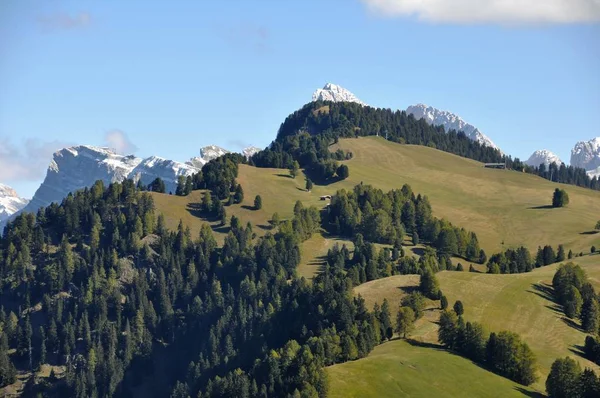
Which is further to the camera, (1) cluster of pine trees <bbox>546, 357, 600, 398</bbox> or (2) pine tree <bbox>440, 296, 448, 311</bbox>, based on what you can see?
(2) pine tree <bbox>440, 296, 448, 311</bbox>

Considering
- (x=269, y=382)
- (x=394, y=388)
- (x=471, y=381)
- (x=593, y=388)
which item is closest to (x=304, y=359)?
(x=269, y=382)

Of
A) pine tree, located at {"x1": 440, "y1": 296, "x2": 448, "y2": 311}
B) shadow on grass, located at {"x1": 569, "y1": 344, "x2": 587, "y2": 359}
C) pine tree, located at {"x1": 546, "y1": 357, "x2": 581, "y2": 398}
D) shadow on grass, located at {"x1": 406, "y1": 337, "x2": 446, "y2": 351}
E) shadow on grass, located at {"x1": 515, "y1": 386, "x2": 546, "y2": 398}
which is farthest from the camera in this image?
pine tree, located at {"x1": 440, "y1": 296, "x2": 448, "y2": 311}

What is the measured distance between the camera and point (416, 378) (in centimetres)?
15288

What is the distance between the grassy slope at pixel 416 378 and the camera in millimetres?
149375

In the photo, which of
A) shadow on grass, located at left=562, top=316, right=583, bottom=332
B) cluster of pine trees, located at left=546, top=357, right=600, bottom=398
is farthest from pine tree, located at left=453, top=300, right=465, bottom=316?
cluster of pine trees, located at left=546, top=357, right=600, bottom=398

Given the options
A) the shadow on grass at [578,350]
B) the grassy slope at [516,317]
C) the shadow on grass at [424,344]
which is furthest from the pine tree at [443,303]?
the shadow on grass at [578,350]

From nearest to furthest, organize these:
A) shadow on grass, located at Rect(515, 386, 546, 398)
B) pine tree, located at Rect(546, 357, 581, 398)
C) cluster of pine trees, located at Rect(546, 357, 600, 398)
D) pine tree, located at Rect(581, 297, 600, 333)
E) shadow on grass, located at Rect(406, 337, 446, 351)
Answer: cluster of pine trees, located at Rect(546, 357, 600, 398) < pine tree, located at Rect(546, 357, 581, 398) < shadow on grass, located at Rect(515, 386, 546, 398) < shadow on grass, located at Rect(406, 337, 446, 351) < pine tree, located at Rect(581, 297, 600, 333)

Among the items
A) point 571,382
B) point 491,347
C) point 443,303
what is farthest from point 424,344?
point 571,382

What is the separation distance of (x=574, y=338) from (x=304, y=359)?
6047 cm

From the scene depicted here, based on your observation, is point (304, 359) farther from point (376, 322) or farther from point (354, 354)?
point (376, 322)

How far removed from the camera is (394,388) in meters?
149

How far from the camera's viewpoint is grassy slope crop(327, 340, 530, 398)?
490ft

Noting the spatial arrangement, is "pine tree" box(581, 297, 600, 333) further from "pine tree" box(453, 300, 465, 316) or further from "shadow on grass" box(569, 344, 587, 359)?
"pine tree" box(453, 300, 465, 316)

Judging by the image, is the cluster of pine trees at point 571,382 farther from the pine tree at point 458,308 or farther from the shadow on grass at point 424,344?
the pine tree at point 458,308
